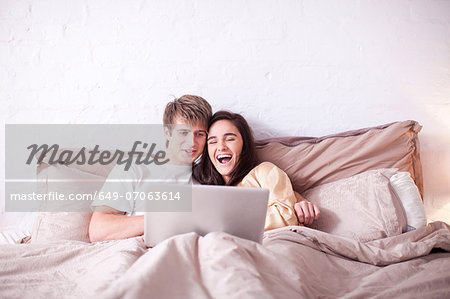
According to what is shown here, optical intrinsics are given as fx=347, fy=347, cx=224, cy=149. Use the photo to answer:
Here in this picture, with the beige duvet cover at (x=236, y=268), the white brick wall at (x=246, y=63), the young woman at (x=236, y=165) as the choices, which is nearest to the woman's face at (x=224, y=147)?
the young woman at (x=236, y=165)

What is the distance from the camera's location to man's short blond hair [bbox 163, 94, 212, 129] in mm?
1681

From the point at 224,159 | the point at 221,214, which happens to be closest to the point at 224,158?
the point at 224,159

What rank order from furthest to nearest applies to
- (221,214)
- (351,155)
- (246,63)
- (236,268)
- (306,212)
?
(246,63), (351,155), (306,212), (221,214), (236,268)

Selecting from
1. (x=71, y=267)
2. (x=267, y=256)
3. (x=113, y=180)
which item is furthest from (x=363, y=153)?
(x=71, y=267)

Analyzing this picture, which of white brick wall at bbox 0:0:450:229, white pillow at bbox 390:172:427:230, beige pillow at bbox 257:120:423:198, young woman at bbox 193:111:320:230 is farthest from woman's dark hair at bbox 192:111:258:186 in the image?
white pillow at bbox 390:172:427:230

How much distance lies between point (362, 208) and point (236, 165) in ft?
1.88

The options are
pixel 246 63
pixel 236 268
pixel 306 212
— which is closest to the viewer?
pixel 236 268

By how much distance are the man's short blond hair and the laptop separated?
2.47 ft

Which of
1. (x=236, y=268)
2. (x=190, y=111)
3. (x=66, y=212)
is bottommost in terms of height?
(x=66, y=212)

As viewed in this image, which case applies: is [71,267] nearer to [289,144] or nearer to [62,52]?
[289,144]

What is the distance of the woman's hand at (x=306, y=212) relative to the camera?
4.52 ft

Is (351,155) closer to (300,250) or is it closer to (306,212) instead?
(306,212)

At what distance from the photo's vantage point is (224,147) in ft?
5.33

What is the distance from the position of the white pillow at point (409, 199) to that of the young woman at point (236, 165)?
0.37m
